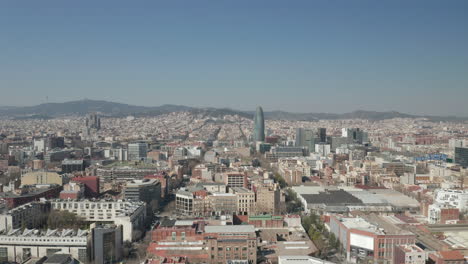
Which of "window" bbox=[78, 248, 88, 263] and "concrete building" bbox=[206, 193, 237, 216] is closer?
"window" bbox=[78, 248, 88, 263]

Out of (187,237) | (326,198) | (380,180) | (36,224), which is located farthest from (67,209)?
(380,180)

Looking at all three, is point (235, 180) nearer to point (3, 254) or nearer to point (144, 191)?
point (144, 191)

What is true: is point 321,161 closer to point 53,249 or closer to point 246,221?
point 246,221

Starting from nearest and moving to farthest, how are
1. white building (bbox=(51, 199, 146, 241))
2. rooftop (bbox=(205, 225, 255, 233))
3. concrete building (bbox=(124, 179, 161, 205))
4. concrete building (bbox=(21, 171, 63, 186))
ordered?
rooftop (bbox=(205, 225, 255, 233))
white building (bbox=(51, 199, 146, 241))
concrete building (bbox=(124, 179, 161, 205))
concrete building (bbox=(21, 171, 63, 186))

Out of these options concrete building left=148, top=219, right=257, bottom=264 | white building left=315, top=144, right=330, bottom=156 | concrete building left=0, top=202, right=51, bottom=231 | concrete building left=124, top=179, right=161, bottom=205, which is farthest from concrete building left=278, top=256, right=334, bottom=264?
white building left=315, top=144, right=330, bottom=156

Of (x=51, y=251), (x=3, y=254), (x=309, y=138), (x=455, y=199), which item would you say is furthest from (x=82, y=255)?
(x=309, y=138)

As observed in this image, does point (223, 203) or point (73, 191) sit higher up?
point (73, 191)

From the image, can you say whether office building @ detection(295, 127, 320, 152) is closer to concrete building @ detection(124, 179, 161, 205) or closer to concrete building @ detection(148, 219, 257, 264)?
concrete building @ detection(124, 179, 161, 205)

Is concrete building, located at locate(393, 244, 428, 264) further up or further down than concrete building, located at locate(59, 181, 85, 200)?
further down
